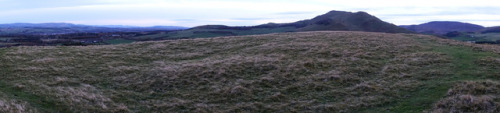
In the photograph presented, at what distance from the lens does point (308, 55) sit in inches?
1084

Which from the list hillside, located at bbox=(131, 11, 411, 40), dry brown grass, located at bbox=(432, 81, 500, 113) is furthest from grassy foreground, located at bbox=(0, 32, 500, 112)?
hillside, located at bbox=(131, 11, 411, 40)

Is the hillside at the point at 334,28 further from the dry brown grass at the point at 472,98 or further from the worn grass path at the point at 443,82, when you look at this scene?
the dry brown grass at the point at 472,98

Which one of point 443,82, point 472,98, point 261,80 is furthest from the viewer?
point 261,80

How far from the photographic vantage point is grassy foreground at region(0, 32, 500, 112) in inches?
629

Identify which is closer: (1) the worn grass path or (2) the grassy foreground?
(1) the worn grass path

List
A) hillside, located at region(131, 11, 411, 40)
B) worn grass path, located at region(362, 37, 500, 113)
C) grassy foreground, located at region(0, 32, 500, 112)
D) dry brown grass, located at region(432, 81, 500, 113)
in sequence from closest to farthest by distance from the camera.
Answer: dry brown grass, located at region(432, 81, 500, 113)
worn grass path, located at region(362, 37, 500, 113)
grassy foreground, located at region(0, 32, 500, 112)
hillside, located at region(131, 11, 411, 40)

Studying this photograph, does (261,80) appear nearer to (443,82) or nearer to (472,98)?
(443,82)

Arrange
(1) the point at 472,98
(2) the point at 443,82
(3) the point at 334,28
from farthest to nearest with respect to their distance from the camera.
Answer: (3) the point at 334,28 → (2) the point at 443,82 → (1) the point at 472,98

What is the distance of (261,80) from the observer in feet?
67.3

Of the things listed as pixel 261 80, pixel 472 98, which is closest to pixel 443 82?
pixel 472 98

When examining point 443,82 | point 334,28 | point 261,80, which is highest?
point 334,28

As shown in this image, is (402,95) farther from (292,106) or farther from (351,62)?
(351,62)

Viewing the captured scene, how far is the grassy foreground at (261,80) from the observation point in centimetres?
1598

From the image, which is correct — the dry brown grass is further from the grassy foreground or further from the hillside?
the hillside
